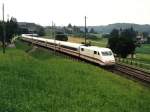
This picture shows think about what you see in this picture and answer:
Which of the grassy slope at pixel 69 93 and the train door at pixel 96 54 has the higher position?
the train door at pixel 96 54

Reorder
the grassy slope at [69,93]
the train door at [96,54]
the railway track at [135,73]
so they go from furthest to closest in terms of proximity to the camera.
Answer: the train door at [96,54]
the railway track at [135,73]
the grassy slope at [69,93]

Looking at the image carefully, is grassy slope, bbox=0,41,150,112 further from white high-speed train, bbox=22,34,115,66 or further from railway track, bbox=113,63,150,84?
white high-speed train, bbox=22,34,115,66

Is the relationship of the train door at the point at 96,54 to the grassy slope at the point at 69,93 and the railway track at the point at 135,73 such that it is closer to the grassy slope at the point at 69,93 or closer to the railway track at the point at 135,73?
the railway track at the point at 135,73

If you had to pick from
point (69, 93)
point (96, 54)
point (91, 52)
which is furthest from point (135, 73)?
point (69, 93)

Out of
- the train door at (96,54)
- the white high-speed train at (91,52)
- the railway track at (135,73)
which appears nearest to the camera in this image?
the railway track at (135,73)

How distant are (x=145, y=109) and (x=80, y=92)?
18.3ft

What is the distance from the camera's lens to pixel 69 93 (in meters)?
28.1

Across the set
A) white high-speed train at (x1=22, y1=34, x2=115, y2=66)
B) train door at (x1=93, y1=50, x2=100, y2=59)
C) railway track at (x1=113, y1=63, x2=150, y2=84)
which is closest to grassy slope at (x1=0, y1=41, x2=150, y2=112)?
railway track at (x1=113, y1=63, x2=150, y2=84)

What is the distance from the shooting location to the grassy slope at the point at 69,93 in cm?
2266

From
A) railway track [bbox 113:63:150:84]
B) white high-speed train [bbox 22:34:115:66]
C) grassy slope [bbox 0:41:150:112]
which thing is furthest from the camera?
white high-speed train [bbox 22:34:115:66]

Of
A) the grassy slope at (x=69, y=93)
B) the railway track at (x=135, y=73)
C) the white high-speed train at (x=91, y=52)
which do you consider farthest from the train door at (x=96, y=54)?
the grassy slope at (x=69, y=93)

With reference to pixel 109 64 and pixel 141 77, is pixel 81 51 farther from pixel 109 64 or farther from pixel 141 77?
pixel 141 77

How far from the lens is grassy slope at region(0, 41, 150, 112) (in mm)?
22656

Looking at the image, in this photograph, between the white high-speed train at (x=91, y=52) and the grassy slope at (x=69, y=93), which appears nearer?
the grassy slope at (x=69, y=93)
